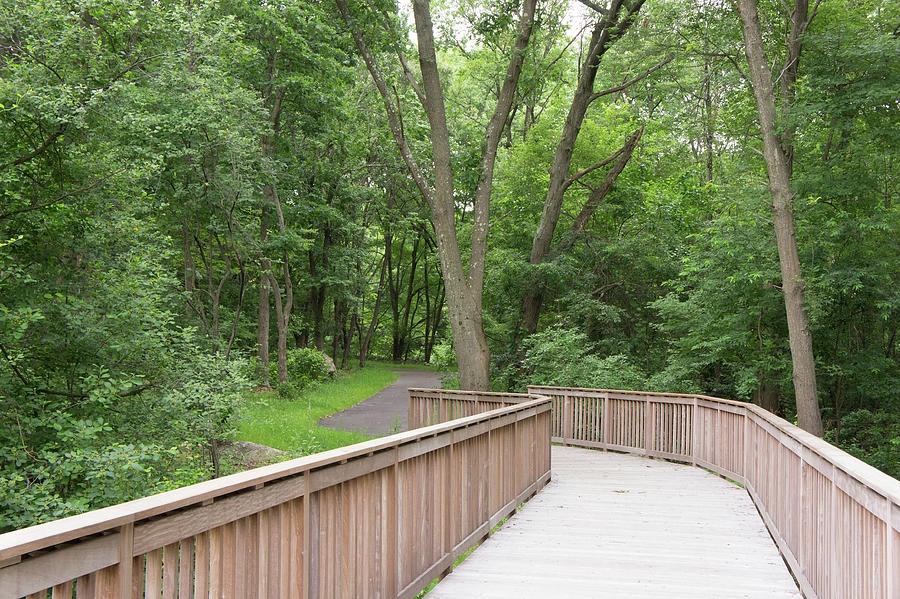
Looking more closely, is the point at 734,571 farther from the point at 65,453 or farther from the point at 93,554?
the point at 65,453

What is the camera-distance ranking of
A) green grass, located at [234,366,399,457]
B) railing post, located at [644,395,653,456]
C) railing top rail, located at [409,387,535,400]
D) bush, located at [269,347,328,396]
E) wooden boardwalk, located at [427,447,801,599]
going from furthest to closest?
bush, located at [269,347,328,396]
green grass, located at [234,366,399,457]
railing post, located at [644,395,653,456]
railing top rail, located at [409,387,535,400]
wooden boardwalk, located at [427,447,801,599]

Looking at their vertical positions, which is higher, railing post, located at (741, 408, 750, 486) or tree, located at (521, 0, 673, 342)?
tree, located at (521, 0, 673, 342)

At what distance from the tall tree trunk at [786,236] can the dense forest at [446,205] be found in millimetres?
46

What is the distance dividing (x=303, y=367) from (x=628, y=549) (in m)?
18.9

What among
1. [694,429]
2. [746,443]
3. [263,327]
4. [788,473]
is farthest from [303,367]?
[788,473]

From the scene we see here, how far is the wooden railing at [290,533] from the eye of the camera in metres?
1.81

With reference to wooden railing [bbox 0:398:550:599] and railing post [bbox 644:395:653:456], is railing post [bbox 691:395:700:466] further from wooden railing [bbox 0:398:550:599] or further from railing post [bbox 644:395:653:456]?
Result: wooden railing [bbox 0:398:550:599]

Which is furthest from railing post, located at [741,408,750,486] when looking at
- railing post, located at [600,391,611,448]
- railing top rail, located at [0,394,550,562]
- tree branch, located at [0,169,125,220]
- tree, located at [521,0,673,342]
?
tree, located at [521,0,673,342]

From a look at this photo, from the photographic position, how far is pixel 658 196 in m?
19.9

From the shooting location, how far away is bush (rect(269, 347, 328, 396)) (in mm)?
22750

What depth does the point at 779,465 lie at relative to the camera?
20.2ft

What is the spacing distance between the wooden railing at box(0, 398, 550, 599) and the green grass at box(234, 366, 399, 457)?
5523mm

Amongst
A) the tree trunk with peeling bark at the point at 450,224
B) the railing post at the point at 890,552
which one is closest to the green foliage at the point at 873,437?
the tree trunk with peeling bark at the point at 450,224

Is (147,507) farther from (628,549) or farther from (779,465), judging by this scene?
(779,465)
